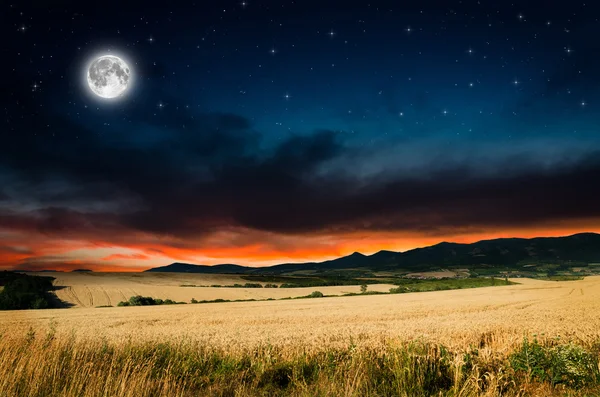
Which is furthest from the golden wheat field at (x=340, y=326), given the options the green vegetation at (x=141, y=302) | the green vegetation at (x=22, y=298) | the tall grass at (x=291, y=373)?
the green vegetation at (x=22, y=298)

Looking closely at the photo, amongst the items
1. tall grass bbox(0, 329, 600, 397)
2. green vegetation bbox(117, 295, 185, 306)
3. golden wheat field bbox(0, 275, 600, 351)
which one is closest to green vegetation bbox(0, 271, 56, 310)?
green vegetation bbox(117, 295, 185, 306)

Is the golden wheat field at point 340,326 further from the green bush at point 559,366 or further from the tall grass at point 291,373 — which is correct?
the green bush at point 559,366

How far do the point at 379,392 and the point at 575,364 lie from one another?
5.63 m

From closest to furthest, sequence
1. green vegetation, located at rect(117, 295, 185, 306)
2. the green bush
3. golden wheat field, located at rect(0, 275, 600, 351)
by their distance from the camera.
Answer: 1. the green bush
2. golden wheat field, located at rect(0, 275, 600, 351)
3. green vegetation, located at rect(117, 295, 185, 306)

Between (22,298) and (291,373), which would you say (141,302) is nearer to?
(22,298)

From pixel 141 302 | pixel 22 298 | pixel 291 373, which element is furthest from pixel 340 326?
pixel 22 298

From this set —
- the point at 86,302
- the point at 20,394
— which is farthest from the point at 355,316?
the point at 86,302

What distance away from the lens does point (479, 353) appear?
11.8m

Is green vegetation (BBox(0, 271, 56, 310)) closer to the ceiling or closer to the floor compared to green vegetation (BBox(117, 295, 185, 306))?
closer to the ceiling

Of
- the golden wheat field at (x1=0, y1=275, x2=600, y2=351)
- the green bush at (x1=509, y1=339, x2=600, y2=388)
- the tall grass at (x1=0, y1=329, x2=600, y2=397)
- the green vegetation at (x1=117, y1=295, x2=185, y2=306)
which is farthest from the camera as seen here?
the green vegetation at (x1=117, y1=295, x2=185, y2=306)

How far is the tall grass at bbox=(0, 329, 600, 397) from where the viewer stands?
7242 millimetres

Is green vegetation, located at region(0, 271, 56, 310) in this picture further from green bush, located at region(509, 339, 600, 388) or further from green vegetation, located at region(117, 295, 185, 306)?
green bush, located at region(509, 339, 600, 388)

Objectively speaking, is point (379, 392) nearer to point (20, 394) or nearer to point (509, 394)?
point (509, 394)

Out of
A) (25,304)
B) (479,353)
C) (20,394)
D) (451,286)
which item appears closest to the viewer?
(20,394)
